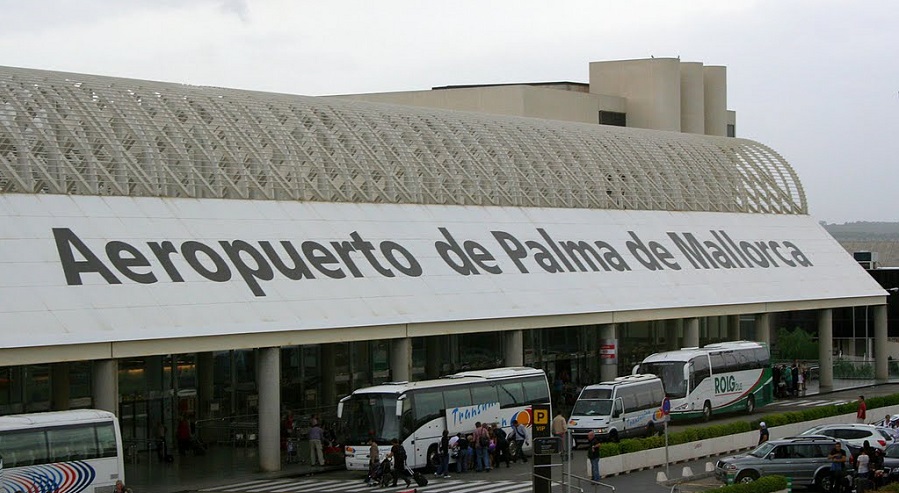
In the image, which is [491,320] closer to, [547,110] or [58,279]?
[58,279]

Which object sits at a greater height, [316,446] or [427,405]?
[427,405]

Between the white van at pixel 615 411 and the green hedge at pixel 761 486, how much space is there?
1017 centimetres

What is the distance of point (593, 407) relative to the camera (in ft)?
147

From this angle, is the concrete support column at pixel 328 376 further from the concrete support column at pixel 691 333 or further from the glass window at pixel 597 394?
the concrete support column at pixel 691 333

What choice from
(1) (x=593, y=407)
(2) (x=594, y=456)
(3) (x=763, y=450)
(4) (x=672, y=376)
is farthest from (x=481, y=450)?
(4) (x=672, y=376)

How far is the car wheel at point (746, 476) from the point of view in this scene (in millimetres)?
35844

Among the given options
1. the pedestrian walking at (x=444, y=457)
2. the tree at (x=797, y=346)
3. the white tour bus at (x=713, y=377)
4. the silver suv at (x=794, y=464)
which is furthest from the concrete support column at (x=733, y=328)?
the silver suv at (x=794, y=464)

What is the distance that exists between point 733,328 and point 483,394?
28.1 metres

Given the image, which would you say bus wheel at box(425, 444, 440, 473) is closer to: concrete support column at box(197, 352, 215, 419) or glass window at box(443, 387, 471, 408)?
glass window at box(443, 387, 471, 408)

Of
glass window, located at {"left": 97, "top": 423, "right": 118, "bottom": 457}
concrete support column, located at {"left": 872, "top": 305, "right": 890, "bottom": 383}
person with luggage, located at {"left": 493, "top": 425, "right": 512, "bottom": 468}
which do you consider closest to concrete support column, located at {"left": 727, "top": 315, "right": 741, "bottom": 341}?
concrete support column, located at {"left": 872, "top": 305, "right": 890, "bottom": 383}

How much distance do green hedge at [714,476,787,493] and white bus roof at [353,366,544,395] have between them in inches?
390

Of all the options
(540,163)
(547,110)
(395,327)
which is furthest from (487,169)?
(547,110)

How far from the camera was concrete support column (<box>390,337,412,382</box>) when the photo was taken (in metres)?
43.1

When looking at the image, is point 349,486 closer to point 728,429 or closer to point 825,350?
point 728,429
